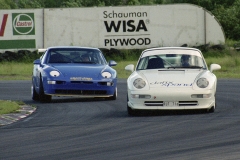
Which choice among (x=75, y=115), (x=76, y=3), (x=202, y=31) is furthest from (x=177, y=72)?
(x=76, y=3)

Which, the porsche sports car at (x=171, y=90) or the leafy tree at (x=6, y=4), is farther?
the leafy tree at (x=6, y=4)

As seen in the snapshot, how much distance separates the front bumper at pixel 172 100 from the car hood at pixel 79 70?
4133 millimetres

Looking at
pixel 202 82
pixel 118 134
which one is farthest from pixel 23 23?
pixel 118 134

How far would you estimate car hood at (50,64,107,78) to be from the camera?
20.2 metres

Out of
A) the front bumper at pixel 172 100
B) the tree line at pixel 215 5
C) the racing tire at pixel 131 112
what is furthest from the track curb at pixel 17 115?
the tree line at pixel 215 5

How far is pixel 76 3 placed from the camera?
7194 centimetres

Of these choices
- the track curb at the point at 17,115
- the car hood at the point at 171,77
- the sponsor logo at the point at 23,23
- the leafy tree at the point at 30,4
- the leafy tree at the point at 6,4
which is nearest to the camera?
the track curb at the point at 17,115

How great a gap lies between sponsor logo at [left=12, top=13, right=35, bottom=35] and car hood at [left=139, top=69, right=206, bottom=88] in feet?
88.5

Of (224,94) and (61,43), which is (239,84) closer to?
(224,94)

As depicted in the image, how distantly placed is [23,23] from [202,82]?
28.1 m

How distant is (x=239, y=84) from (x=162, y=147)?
16.4 m

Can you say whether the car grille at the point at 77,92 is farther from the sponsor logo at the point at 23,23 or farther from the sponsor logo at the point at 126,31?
the sponsor logo at the point at 23,23

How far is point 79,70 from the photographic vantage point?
800 inches

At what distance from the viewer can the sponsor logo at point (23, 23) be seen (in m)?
43.4
